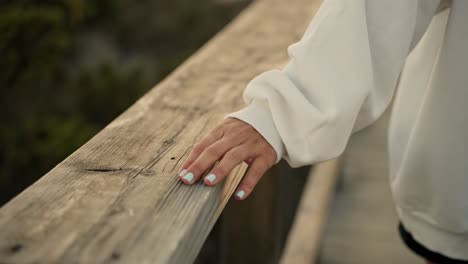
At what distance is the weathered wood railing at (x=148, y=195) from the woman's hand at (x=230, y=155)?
17mm

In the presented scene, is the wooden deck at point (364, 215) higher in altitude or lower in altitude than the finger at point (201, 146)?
lower

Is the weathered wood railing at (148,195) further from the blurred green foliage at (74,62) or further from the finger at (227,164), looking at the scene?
the blurred green foliage at (74,62)

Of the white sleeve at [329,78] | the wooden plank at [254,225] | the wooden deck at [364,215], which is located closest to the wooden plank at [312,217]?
the wooden deck at [364,215]

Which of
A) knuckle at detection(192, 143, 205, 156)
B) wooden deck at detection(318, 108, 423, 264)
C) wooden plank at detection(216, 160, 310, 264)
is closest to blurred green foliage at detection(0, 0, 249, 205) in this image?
wooden deck at detection(318, 108, 423, 264)

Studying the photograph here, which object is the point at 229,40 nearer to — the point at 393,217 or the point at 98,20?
the point at 393,217

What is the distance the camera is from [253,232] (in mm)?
1530

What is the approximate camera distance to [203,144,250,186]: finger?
0.85 m

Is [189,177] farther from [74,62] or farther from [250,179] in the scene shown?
[74,62]

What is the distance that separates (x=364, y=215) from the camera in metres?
2.61

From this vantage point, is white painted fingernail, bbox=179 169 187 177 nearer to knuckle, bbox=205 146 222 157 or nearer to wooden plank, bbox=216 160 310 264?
knuckle, bbox=205 146 222 157

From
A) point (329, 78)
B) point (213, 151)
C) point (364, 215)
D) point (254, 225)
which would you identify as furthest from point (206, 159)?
point (364, 215)

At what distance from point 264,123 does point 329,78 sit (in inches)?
4.5

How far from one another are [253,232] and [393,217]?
1.19 metres

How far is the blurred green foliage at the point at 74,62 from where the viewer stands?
Answer: 10.0 feet
